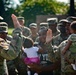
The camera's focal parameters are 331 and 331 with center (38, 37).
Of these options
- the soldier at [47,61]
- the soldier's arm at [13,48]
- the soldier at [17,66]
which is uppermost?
the soldier's arm at [13,48]

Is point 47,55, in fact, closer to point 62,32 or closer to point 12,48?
point 62,32

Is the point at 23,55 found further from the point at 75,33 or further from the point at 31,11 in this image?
the point at 31,11

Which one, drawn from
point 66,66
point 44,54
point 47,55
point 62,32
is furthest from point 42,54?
point 66,66

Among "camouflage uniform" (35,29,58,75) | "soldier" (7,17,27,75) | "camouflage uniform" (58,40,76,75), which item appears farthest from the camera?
"soldier" (7,17,27,75)

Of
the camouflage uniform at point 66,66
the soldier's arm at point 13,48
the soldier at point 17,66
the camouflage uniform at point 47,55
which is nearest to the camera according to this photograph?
the soldier's arm at point 13,48

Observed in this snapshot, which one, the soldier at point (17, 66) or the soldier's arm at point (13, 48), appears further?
the soldier at point (17, 66)

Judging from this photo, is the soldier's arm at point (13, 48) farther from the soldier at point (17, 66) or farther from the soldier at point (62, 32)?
the soldier at point (17, 66)

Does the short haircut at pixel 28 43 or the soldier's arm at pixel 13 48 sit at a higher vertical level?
the soldier's arm at pixel 13 48

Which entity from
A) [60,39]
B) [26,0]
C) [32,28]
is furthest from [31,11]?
[60,39]

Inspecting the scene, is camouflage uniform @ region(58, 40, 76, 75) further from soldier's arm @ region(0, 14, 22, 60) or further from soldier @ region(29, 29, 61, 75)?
soldier's arm @ region(0, 14, 22, 60)

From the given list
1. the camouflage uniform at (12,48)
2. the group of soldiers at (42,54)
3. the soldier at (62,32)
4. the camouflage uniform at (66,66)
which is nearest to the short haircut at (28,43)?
the group of soldiers at (42,54)

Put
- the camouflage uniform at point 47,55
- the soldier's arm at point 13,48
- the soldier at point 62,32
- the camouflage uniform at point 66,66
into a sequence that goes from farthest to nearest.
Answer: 1. the soldier at point 62,32
2. the camouflage uniform at point 47,55
3. the camouflage uniform at point 66,66
4. the soldier's arm at point 13,48

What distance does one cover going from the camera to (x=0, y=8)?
4028 cm

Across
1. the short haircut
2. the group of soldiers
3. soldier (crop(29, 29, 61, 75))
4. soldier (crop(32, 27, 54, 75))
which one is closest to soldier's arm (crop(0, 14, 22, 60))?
the group of soldiers
